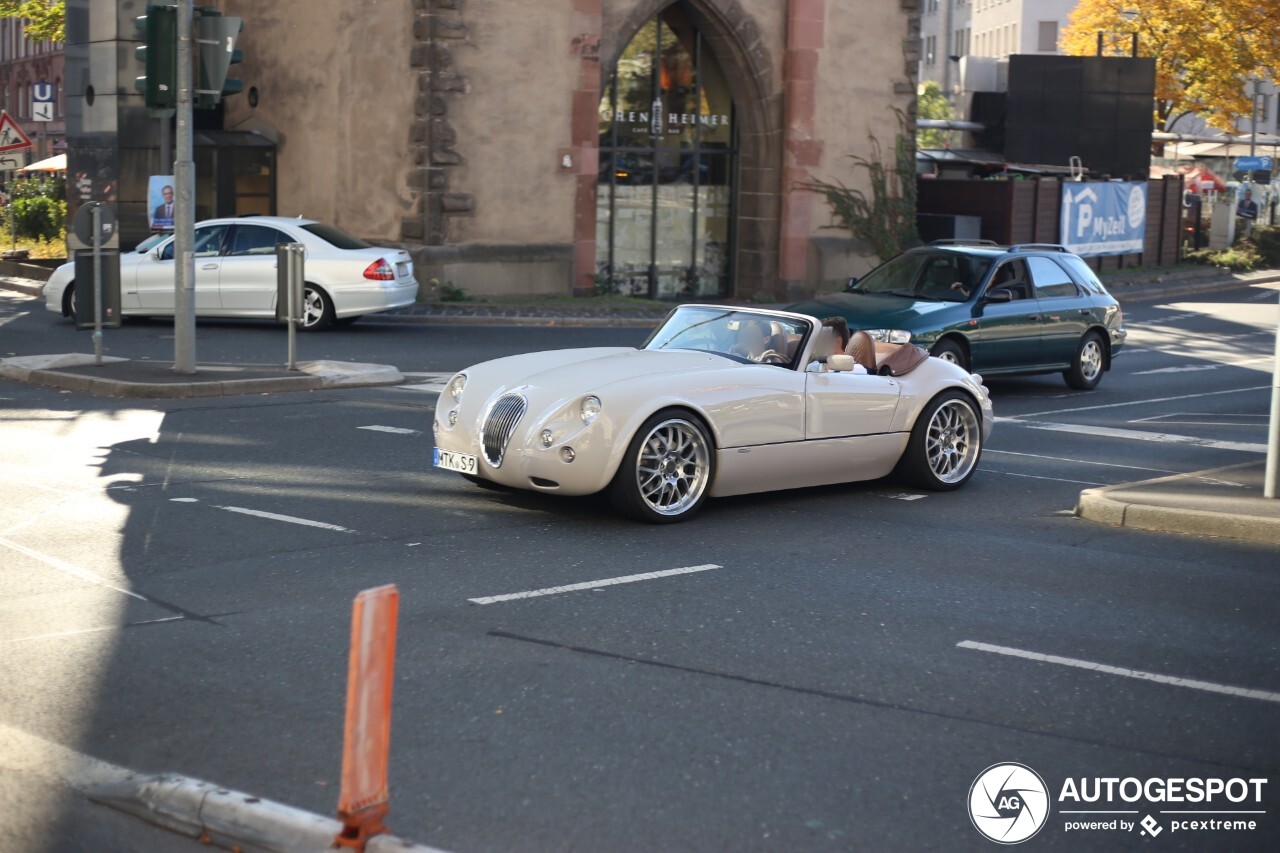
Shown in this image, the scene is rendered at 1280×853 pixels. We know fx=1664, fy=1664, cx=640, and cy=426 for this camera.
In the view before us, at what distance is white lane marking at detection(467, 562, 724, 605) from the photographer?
7551 mm

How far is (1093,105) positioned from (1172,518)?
37003mm

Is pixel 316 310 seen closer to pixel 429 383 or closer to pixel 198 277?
pixel 198 277

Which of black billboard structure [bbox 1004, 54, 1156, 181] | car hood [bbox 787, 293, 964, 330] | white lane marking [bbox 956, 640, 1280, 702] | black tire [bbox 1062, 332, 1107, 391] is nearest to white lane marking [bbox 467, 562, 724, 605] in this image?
white lane marking [bbox 956, 640, 1280, 702]

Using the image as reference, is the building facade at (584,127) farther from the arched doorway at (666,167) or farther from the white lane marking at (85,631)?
the white lane marking at (85,631)

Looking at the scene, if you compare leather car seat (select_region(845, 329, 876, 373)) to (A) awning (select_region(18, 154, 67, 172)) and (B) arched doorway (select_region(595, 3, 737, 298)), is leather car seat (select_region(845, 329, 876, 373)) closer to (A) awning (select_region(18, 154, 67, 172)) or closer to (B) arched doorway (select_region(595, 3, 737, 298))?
(B) arched doorway (select_region(595, 3, 737, 298))

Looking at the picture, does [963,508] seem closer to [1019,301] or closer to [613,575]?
[613,575]

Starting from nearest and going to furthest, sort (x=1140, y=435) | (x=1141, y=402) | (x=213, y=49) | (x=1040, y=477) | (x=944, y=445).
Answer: (x=944, y=445) < (x=1040, y=477) < (x=1140, y=435) < (x=213, y=49) < (x=1141, y=402)

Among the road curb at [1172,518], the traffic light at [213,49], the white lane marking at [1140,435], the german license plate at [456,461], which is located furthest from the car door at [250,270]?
the road curb at [1172,518]

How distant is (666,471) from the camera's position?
956cm

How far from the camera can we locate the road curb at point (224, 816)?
4.54m

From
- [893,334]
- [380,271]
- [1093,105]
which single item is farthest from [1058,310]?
[1093,105]

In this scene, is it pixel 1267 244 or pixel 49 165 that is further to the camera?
pixel 1267 244

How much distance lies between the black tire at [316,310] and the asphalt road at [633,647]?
9.79 m

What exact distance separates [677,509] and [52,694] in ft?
14.2
